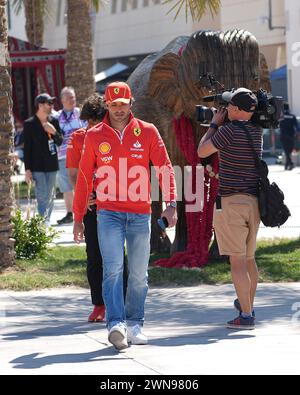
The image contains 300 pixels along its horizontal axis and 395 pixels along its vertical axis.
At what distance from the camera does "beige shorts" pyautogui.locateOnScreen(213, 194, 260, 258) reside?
781 centimetres

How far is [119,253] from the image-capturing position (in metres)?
7.29

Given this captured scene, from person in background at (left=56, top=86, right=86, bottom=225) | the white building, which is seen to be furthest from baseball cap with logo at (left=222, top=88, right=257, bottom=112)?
the white building

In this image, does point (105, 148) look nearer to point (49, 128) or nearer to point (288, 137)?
point (49, 128)

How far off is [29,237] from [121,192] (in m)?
4.49

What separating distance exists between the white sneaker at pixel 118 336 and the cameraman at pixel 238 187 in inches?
43.3

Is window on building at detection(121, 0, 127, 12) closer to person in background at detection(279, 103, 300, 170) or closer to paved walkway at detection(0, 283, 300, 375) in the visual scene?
person in background at detection(279, 103, 300, 170)

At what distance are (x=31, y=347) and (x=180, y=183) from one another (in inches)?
156

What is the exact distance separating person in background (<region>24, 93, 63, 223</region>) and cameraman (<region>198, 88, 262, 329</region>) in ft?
20.8

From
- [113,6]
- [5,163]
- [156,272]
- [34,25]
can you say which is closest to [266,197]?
[156,272]

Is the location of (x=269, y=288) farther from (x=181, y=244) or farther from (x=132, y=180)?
(x=132, y=180)

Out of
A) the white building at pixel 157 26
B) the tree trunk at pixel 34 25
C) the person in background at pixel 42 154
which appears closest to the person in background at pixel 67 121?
the person in background at pixel 42 154
